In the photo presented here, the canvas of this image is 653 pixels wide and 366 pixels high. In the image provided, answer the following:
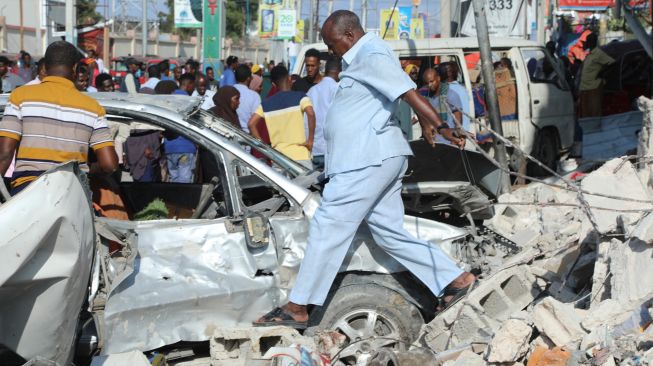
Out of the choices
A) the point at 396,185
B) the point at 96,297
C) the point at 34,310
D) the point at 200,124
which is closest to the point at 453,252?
the point at 396,185

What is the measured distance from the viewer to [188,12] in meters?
35.9

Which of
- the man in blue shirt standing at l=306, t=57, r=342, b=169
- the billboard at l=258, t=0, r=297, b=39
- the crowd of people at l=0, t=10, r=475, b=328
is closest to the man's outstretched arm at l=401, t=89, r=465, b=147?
the crowd of people at l=0, t=10, r=475, b=328

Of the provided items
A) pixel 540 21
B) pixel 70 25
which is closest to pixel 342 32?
pixel 540 21

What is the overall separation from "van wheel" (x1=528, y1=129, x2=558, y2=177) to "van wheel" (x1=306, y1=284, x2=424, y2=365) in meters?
7.43

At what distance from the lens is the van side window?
12.0m

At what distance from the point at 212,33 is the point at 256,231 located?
2862cm

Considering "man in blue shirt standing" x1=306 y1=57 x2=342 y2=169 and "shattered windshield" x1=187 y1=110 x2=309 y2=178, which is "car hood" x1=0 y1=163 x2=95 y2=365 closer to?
"shattered windshield" x1=187 y1=110 x2=309 y2=178

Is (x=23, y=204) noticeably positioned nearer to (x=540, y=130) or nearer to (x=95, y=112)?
(x=95, y=112)

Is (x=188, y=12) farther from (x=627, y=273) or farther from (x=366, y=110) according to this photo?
(x=627, y=273)

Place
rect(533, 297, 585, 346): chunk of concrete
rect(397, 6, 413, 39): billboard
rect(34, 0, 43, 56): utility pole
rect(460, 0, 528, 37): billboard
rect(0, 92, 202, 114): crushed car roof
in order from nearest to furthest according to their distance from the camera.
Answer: rect(533, 297, 585, 346): chunk of concrete → rect(0, 92, 202, 114): crushed car roof → rect(460, 0, 528, 37): billboard → rect(397, 6, 413, 39): billboard → rect(34, 0, 43, 56): utility pole

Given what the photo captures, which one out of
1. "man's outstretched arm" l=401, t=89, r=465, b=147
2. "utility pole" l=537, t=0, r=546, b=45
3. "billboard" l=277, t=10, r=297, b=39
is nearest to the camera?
"man's outstretched arm" l=401, t=89, r=465, b=147

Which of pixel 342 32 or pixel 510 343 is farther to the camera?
pixel 342 32

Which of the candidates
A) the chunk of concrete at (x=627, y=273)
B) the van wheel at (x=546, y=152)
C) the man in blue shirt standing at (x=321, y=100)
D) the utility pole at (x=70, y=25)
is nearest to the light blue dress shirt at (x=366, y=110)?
the chunk of concrete at (x=627, y=273)

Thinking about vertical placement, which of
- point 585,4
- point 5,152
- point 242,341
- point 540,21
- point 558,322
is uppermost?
point 585,4
